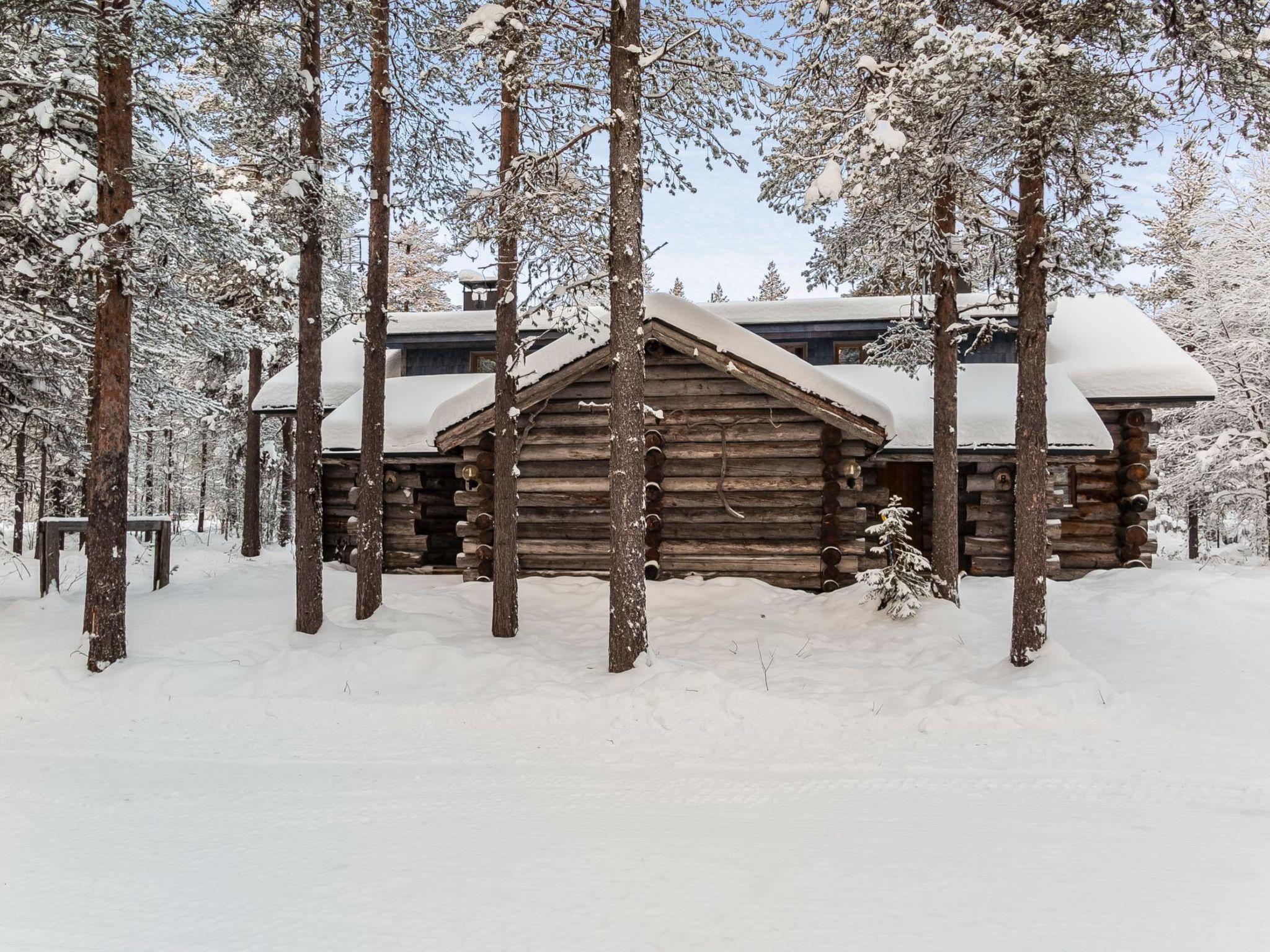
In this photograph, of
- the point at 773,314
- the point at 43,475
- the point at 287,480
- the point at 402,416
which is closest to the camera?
the point at 402,416

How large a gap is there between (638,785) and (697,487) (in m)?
6.91

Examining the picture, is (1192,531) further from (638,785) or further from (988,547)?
(638,785)

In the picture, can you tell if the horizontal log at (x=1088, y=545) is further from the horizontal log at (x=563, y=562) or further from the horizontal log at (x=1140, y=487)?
the horizontal log at (x=563, y=562)

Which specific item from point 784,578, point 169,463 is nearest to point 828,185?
point 784,578

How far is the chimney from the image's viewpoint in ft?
65.2

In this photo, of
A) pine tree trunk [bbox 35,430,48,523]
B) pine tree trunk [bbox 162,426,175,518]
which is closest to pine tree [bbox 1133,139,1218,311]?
pine tree trunk [bbox 35,430,48,523]

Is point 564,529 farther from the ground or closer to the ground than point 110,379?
closer to the ground

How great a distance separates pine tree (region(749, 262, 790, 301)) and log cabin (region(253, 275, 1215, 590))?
23499mm

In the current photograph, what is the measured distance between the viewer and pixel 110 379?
302 inches

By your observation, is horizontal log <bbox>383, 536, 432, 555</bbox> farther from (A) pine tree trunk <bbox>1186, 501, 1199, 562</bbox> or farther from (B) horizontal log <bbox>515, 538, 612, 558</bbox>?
(A) pine tree trunk <bbox>1186, 501, 1199, 562</bbox>

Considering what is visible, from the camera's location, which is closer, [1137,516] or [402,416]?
[1137,516]

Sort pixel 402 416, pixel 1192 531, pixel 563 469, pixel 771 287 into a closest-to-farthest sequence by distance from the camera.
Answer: pixel 563 469 → pixel 402 416 → pixel 1192 531 → pixel 771 287

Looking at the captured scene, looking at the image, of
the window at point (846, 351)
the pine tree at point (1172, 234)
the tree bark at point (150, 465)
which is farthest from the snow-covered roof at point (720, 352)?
the tree bark at point (150, 465)

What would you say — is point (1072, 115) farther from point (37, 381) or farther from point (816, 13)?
point (37, 381)
